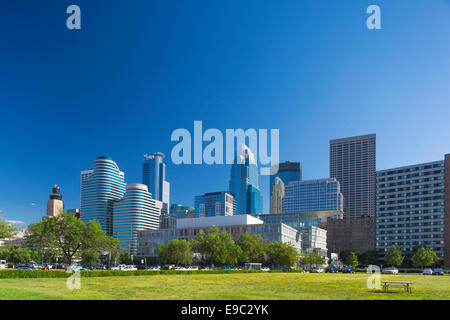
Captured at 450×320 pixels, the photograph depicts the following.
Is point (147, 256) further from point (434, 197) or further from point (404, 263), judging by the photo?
point (434, 197)

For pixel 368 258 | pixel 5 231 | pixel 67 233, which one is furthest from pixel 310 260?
pixel 5 231

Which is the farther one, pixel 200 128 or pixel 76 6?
pixel 200 128

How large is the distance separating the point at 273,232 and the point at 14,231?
291 ft

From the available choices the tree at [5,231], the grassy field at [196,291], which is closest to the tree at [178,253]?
the tree at [5,231]

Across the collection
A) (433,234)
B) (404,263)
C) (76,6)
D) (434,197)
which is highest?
(76,6)

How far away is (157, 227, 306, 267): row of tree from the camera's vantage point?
101m

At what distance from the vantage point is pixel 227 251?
331 ft

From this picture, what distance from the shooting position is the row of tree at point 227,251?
101 meters

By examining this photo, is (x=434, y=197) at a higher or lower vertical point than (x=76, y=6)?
lower

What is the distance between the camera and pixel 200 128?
4522 cm
